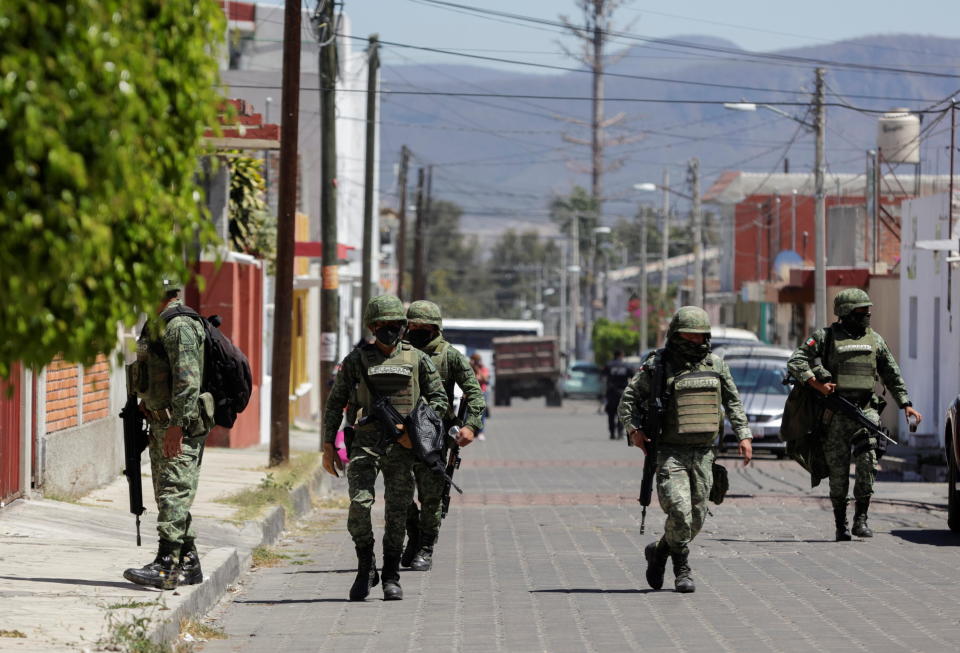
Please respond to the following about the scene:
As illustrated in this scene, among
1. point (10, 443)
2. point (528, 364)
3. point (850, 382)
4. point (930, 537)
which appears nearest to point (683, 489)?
point (850, 382)

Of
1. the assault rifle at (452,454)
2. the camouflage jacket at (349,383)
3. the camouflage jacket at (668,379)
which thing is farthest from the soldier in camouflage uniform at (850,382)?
the camouflage jacket at (349,383)

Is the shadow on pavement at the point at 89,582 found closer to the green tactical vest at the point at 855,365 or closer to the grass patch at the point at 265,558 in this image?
the grass patch at the point at 265,558

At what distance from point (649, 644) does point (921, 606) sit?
2.23m

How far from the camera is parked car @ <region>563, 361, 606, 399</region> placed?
247 ft

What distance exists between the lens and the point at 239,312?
89.0 feet

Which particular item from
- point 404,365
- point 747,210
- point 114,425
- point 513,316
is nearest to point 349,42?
point 747,210

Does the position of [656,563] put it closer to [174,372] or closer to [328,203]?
[174,372]

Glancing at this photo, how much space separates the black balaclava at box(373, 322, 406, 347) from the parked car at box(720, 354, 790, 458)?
13512 mm

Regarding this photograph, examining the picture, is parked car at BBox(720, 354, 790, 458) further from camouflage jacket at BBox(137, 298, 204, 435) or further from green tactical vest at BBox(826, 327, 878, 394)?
camouflage jacket at BBox(137, 298, 204, 435)

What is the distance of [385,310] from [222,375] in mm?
1113

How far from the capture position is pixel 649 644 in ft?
29.5

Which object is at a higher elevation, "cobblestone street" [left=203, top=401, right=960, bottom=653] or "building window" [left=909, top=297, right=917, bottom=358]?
"building window" [left=909, top=297, right=917, bottom=358]

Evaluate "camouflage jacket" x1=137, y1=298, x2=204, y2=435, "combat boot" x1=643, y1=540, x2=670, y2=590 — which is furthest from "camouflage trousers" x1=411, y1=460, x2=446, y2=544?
"camouflage jacket" x1=137, y1=298, x2=204, y2=435

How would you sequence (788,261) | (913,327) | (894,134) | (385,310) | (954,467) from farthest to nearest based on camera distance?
1. (894,134)
2. (788,261)
3. (913,327)
4. (954,467)
5. (385,310)
